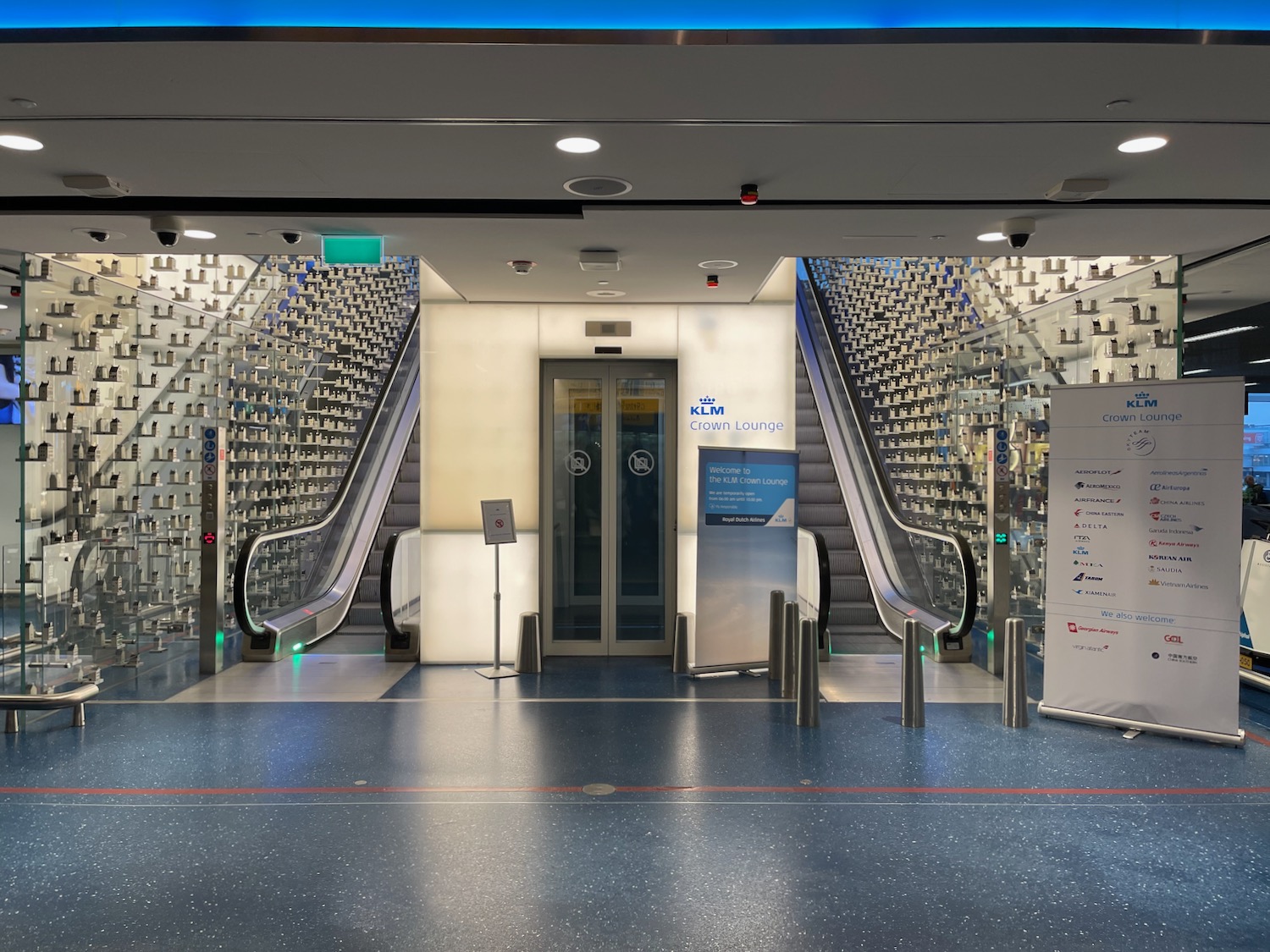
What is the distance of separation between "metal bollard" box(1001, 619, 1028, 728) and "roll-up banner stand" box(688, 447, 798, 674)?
178cm

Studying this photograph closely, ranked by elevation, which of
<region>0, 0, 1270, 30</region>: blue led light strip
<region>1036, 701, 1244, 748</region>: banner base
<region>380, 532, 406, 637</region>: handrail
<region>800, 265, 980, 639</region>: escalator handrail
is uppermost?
<region>0, 0, 1270, 30</region>: blue led light strip

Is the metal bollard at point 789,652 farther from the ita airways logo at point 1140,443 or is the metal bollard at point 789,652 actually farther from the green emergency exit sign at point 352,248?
the green emergency exit sign at point 352,248

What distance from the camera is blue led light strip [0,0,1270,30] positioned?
3002mm

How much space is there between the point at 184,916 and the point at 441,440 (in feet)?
15.6

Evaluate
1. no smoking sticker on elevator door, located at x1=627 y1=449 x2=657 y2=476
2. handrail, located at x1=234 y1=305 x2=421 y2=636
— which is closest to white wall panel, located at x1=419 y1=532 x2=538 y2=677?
no smoking sticker on elevator door, located at x1=627 y1=449 x2=657 y2=476

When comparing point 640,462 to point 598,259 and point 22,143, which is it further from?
point 22,143

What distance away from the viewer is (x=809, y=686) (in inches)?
228

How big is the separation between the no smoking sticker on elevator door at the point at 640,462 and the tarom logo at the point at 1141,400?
3658 mm

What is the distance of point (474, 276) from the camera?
22.2 feet

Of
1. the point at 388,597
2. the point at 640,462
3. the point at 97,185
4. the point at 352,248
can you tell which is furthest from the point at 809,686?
the point at 97,185

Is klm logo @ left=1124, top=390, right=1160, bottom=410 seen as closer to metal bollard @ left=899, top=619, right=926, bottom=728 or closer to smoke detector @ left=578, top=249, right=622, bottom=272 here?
metal bollard @ left=899, top=619, right=926, bottom=728

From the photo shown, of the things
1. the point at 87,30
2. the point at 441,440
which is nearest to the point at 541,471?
the point at 441,440

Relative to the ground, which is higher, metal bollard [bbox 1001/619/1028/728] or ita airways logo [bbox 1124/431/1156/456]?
ita airways logo [bbox 1124/431/1156/456]

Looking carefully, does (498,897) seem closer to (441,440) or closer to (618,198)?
(618,198)
